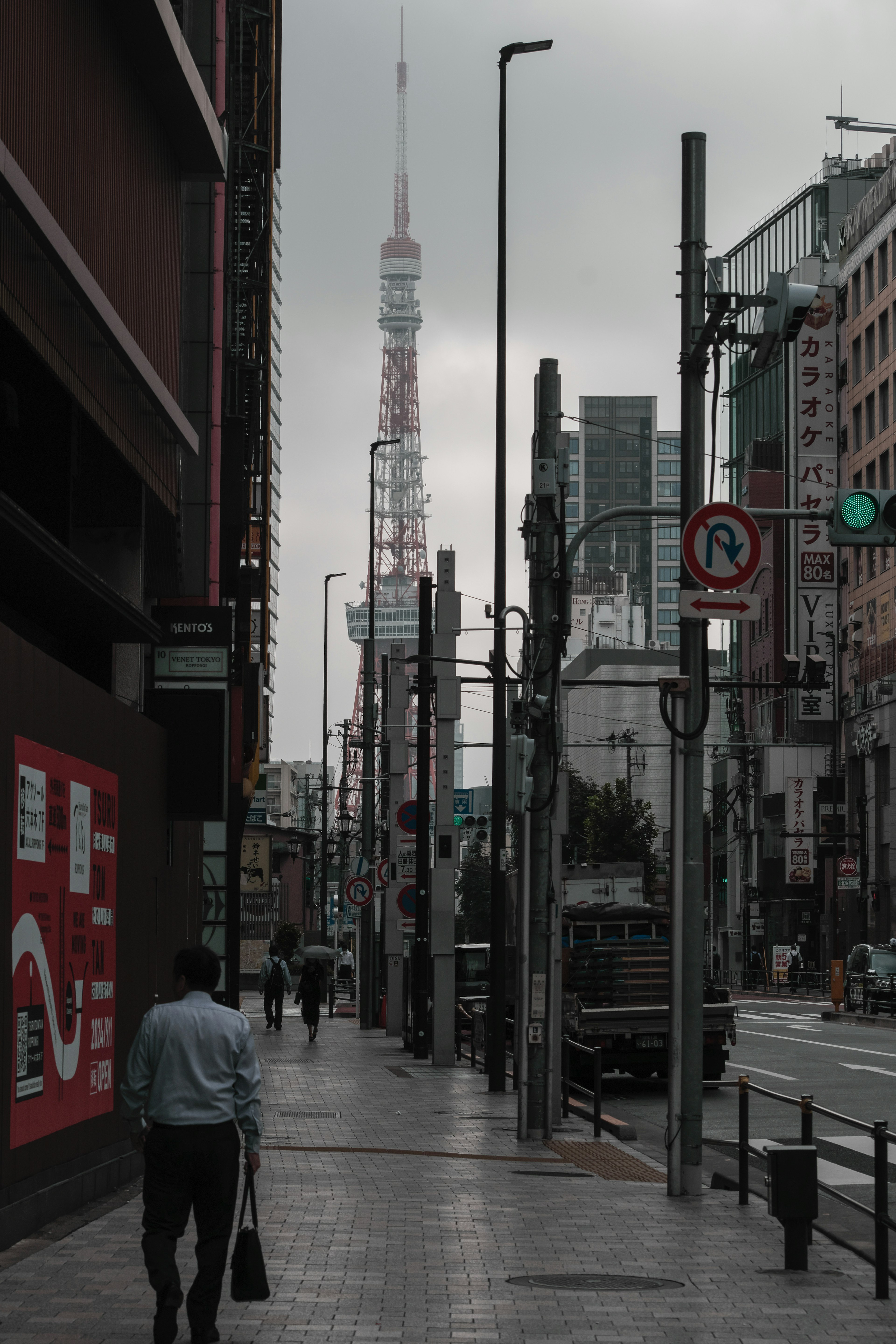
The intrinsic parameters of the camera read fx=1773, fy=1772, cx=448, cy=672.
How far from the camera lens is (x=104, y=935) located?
44.6 ft

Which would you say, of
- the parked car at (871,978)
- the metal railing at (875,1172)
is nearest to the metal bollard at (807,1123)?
the metal railing at (875,1172)

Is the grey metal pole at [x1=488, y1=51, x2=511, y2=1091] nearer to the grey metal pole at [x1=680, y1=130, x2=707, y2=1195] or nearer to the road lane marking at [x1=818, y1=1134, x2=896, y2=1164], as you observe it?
the road lane marking at [x1=818, y1=1134, x2=896, y2=1164]

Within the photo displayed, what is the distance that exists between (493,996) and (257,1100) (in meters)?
15.4

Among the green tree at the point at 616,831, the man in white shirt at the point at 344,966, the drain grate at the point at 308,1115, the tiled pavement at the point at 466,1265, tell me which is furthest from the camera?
the green tree at the point at 616,831

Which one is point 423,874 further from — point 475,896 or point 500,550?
point 475,896

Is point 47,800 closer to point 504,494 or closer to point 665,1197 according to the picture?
point 665,1197

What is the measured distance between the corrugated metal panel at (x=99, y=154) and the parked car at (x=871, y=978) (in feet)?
102

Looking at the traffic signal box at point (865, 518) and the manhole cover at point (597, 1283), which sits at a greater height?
the traffic signal box at point (865, 518)

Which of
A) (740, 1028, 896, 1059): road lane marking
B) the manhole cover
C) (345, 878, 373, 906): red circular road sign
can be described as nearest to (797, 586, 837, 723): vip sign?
(345, 878, 373, 906): red circular road sign

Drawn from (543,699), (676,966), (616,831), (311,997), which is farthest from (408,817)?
(616,831)

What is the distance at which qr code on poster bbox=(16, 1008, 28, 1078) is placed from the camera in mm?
10750

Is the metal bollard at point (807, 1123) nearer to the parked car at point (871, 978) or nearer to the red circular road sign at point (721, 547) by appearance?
the red circular road sign at point (721, 547)

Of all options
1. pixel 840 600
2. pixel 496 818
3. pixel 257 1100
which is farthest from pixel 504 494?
pixel 840 600

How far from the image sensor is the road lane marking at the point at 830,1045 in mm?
29344
